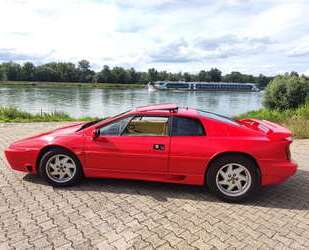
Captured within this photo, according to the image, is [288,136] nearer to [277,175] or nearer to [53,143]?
[277,175]

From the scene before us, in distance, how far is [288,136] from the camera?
470 centimetres

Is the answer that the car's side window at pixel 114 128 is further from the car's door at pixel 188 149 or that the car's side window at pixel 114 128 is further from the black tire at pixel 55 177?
the car's door at pixel 188 149

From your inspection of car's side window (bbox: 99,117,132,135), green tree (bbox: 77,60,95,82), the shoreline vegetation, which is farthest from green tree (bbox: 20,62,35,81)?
car's side window (bbox: 99,117,132,135)

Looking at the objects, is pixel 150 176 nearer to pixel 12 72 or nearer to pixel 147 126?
pixel 147 126

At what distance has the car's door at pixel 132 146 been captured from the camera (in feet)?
15.6

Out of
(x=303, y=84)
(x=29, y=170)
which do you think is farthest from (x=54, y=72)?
(x=29, y=170)

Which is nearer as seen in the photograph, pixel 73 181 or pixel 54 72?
pixel 73 181

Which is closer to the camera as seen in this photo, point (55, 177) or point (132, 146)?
point (132, 146)

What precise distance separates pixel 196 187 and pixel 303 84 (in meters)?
15.3

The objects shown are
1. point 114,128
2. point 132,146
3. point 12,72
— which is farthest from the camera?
point 12,72

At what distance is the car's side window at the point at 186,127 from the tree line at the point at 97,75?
96.8 meters

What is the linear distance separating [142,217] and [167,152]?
1043mm

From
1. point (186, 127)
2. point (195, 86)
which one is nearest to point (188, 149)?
point (186, 127)

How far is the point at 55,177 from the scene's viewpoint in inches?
201
